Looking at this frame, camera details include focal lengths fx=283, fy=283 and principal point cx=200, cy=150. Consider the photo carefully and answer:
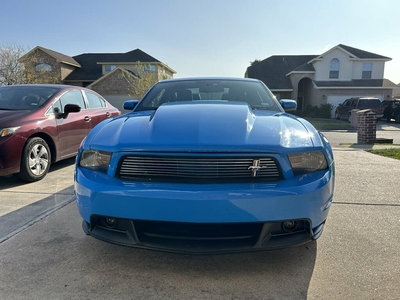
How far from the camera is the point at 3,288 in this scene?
1.87 m

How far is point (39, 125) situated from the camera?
4285 millimetres

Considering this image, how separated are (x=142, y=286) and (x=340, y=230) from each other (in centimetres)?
193

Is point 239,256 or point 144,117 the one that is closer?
point 239,256

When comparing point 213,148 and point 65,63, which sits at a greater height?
point 65,63

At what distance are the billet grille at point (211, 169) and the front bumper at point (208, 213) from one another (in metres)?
0.07

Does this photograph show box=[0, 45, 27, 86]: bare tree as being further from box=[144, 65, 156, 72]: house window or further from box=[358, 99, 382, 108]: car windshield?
box=[358, 99, 382, 108]: car windshield

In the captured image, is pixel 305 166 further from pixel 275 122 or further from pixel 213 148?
pixel 213 148

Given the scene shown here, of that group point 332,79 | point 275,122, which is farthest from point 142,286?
point 332,79

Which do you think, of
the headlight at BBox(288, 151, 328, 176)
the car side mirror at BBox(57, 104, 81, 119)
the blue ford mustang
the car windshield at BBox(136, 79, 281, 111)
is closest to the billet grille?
the blue ford mustang

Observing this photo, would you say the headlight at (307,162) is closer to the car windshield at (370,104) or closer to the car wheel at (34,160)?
the car wheel at (34,160)

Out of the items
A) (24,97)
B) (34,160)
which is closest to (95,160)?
(34,160)

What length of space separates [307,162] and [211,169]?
26.3 inches

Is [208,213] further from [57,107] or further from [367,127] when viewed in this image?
[367,127]

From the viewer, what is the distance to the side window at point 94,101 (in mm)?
5897
